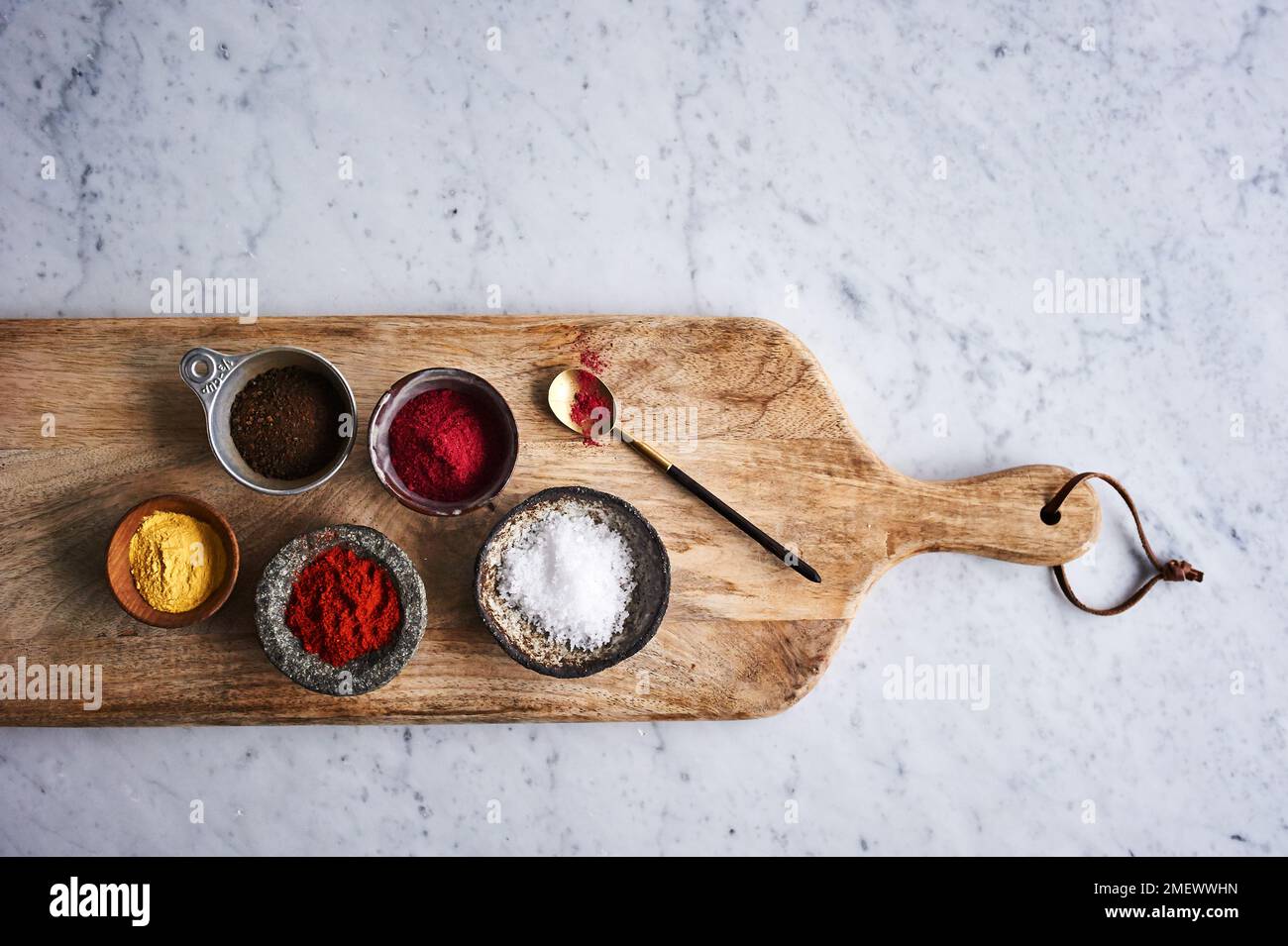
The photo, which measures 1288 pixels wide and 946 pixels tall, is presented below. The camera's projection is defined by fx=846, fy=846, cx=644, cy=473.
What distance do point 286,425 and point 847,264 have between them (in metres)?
1.50

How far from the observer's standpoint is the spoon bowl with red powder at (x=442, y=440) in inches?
76.6

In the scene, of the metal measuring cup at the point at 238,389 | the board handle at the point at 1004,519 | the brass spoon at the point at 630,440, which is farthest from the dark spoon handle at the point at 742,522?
the metal measuring cup at the point at 238,389

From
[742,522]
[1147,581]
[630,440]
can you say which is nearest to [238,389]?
[630,440]

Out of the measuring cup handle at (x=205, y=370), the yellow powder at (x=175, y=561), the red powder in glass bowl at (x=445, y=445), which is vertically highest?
Answer: the measuring cup handle at (x=205, y=370)

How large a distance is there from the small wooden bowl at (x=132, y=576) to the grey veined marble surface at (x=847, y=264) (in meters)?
0.48

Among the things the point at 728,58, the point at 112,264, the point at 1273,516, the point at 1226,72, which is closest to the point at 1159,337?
the point at 1273,516

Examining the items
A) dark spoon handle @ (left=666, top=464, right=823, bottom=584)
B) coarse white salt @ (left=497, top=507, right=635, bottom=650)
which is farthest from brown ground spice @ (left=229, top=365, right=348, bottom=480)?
dark spoon handle @ (left=666, top=464, right=823, bottom=584)

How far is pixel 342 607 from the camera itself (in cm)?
187

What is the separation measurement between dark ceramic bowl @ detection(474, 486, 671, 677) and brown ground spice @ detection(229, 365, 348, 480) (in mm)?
454

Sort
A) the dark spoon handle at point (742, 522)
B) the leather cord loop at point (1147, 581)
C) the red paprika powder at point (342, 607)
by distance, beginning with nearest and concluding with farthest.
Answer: the red paprika powder at point (342, 607) < the dark spoon handle at point (742, 522) < the leather cord loop at point (1147, 581)

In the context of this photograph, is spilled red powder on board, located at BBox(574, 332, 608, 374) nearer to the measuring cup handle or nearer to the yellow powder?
the measuring cup handle

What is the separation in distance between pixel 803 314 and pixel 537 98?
0.94m

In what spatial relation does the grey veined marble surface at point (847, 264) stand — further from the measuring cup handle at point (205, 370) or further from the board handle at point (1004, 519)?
the measuring cup handle at point (205, 370)

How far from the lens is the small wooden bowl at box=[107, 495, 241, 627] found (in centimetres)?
193
